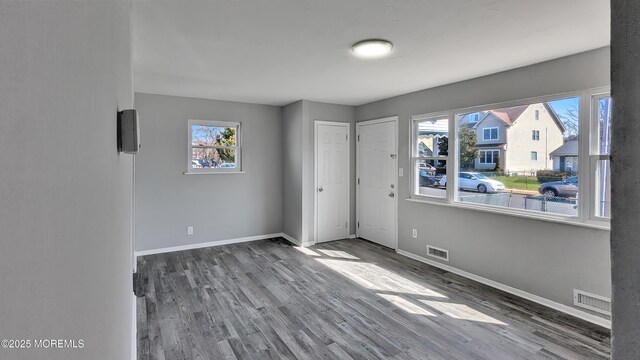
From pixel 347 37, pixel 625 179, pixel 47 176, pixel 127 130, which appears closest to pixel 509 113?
pixel 347 37

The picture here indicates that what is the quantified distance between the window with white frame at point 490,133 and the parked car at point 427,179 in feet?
2.66

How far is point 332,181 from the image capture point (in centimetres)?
538

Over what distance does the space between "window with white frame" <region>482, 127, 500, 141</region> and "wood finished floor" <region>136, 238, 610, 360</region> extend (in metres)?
1.65

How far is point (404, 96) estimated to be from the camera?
4.55 m

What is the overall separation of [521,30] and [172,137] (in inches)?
172

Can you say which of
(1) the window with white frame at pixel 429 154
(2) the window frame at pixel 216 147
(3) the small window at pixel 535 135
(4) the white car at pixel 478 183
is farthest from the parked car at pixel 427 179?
(2) the window frame at pixel 216 147

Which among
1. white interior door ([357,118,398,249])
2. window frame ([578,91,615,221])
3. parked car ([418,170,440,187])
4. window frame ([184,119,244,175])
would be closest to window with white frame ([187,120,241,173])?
window frame ([184,119,244,175])

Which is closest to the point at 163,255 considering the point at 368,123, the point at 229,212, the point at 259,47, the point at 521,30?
the point at 229,212

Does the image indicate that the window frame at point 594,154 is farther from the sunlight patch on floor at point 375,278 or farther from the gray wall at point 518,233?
the sunlight patch on floor at point 375,278

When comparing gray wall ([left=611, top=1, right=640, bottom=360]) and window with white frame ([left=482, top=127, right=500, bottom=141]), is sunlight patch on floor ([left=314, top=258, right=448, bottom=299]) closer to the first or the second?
window with white frame ([left=482, top=127, right=500, bottom=141])

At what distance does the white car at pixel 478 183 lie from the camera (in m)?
3.55

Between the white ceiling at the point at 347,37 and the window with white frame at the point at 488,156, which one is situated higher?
the white ceiling at the point at 347,37

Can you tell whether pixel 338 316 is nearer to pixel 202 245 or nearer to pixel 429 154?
pixel 429 154

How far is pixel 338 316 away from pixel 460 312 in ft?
3.64
